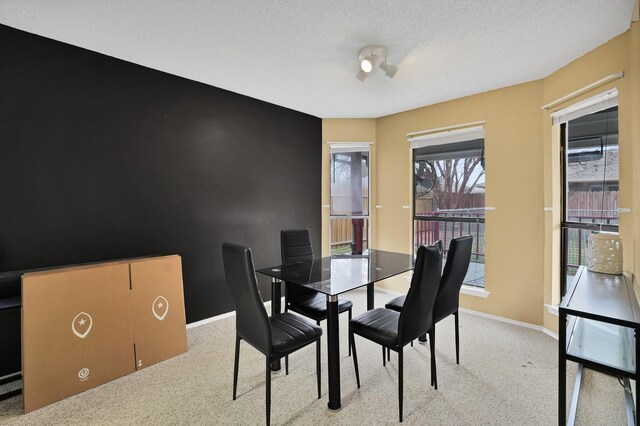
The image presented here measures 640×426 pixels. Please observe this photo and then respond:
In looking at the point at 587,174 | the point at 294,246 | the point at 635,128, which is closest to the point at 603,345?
the point at 635,128

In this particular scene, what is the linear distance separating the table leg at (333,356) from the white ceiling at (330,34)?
1934 millimetres

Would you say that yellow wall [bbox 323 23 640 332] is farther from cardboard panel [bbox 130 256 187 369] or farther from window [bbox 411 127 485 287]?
cardboard panel [bbox 130 256 187 369]

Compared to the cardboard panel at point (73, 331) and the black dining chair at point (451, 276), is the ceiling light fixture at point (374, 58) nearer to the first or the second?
the black dining chair at point (451, 276)

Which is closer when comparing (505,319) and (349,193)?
(505,319)

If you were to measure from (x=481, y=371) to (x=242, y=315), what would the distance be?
1886 millimetres

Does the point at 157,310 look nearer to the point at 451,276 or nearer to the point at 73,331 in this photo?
the point at 73,331

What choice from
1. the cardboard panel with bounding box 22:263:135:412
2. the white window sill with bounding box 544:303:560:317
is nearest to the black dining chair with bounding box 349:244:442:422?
the white window sill with bounding box 544:303:560:317

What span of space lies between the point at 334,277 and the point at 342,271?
0.21 m

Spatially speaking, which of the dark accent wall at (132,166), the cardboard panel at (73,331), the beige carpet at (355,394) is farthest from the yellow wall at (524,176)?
the cardboard panel at (73,331)

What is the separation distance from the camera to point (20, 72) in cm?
222

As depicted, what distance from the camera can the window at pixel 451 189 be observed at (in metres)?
3.60

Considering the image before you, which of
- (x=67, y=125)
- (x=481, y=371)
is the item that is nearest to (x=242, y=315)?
(x=481, y=371)

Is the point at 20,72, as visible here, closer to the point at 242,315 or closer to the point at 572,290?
the point at 242,315

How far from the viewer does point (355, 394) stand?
6.64 feet
